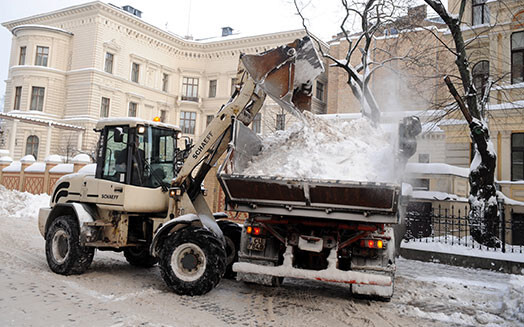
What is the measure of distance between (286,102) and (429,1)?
8880mm

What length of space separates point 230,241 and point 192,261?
1.24m

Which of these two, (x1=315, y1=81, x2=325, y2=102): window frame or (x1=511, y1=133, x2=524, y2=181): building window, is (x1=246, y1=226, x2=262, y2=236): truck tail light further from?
(x1=315, y1=81, x2=325, y2=102): window frame

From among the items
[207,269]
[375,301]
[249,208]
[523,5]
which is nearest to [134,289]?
[207,269]

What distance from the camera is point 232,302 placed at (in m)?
5.97

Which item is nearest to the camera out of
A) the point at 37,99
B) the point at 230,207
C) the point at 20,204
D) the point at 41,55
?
the point at 230,207

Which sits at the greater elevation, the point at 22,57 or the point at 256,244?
the point at 22,57

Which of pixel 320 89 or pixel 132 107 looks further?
pixel 132 107

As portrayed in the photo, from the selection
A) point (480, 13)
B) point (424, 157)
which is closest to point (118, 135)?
point (480, 13)

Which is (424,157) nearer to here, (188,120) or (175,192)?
(175,192)

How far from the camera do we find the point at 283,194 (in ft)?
18.4

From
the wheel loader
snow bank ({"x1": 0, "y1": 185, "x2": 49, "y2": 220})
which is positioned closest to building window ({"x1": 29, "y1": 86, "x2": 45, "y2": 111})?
snow bank ({"x1": 0, "y1": 185, "x2": 49, "y2": 220})

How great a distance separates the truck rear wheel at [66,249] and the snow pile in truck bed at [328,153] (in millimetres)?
3453

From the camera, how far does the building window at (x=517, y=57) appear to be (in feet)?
54.0

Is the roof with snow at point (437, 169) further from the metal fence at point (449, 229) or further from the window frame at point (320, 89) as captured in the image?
the window frame at point (320, 89)
